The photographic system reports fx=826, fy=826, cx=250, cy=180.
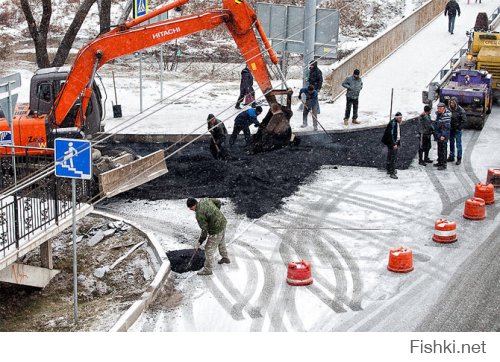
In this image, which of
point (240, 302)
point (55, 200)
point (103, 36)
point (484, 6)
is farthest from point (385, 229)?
point (484, 6)

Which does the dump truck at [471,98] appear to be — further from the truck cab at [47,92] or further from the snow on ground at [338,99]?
the truck cab at [47,92]

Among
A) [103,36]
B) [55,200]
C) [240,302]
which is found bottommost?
[240,302]

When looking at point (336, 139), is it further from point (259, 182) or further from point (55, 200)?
point (55, 200)

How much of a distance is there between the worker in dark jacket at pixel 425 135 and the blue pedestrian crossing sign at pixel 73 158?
10473mm

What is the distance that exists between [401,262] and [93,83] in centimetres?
940

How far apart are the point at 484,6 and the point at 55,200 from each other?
1315 inches

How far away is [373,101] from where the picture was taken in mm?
27969

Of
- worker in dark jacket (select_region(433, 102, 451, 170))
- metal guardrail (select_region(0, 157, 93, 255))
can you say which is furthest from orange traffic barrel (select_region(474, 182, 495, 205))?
metal guardrail (select_region(0, 157, 93, 255))

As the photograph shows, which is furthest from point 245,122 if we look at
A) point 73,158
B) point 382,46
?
point 382,46

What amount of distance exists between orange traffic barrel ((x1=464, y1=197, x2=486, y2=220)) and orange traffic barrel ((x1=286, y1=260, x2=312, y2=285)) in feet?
15.3

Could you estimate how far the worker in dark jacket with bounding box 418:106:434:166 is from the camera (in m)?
20.4

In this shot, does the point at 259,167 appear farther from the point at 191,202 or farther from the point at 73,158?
the point at 73,158

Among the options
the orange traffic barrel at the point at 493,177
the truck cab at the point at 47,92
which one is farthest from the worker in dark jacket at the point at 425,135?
the truck cab at the point at 47,92

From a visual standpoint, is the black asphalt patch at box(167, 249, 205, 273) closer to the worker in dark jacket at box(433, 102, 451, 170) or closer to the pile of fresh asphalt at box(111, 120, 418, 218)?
the pile of fresh asphalt at box(111, 120, 418, 218)
